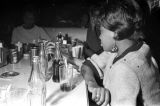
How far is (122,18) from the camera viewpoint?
3.79 ft

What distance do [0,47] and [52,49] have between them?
472mm

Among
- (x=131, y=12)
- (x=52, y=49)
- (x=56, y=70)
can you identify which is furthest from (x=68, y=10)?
(x=131, y=12)

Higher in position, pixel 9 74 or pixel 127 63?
pixel 127 63

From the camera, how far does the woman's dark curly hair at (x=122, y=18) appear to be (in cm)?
116

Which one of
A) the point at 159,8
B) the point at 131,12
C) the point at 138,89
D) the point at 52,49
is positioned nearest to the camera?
the point at 138,89

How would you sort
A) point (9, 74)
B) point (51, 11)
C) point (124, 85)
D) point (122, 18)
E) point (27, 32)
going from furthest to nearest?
point (51, 11) < point (27, 32) < point (9, 74) < point (122, 18) < point (124, 85)

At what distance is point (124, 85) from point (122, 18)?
35cm

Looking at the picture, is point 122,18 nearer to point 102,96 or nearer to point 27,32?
point 102,96

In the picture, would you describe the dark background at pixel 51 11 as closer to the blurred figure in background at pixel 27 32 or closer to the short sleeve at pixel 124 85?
the blurred figure in background at pixel 27 32

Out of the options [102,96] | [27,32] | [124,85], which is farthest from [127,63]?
[27,32]

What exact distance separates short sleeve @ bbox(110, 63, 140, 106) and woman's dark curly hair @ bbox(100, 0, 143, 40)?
20 cm

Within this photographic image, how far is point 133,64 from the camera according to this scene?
3.58 ft

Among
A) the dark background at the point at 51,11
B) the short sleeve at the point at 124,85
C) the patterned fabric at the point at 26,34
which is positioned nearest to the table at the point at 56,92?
the short sleeve at the point at 124,85

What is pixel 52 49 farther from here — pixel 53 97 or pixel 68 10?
pixel 68 10
